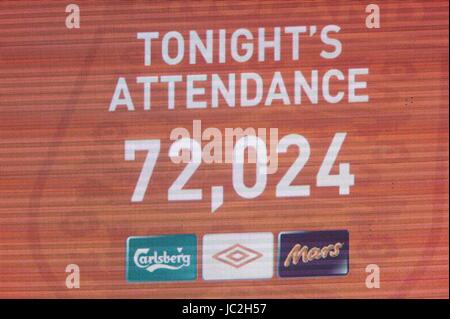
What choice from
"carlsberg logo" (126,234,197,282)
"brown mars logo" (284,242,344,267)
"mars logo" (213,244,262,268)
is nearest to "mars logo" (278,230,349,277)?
"brown mars logo" (284,242,344,267)

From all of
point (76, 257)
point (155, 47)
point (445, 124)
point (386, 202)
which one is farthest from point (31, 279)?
point (445, 124)

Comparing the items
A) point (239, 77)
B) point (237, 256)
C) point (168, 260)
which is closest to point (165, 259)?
point (168, 260)

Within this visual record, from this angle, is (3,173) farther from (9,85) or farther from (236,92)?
(236,92)

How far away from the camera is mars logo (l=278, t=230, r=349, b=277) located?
233 inches

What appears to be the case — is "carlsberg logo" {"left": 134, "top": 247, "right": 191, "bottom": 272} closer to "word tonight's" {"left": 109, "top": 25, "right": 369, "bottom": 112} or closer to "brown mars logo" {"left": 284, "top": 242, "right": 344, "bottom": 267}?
"brown mars logo" {"left": 284, "top": 242, "right": 344, "bottom": 267}

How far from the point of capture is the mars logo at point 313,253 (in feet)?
19.4

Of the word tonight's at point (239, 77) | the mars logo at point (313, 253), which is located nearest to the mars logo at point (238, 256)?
the mars logo at point (313, 253)

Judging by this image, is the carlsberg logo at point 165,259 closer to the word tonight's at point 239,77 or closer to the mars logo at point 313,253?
the mars logo at point 313,253

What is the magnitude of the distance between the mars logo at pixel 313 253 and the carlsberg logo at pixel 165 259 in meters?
0.45

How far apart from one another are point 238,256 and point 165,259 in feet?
1.19

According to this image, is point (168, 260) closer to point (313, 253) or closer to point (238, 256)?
point (238, 256)

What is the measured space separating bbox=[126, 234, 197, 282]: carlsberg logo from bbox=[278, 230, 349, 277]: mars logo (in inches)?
17.6

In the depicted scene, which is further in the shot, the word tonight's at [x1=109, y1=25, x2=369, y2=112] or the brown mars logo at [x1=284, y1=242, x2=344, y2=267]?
the word tonight's at [x1=109, y1=25, x2=369, y2=112]

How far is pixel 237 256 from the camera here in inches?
234
